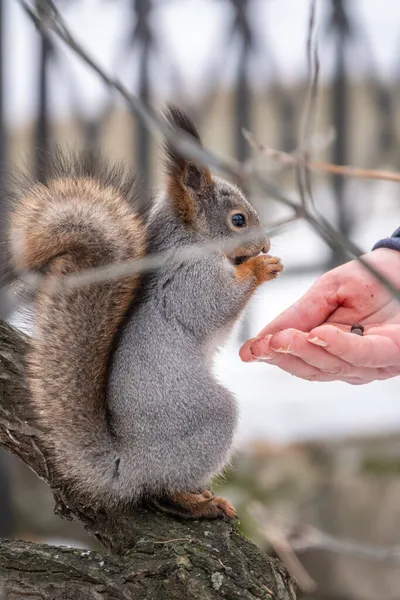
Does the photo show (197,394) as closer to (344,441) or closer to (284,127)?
(344,441)

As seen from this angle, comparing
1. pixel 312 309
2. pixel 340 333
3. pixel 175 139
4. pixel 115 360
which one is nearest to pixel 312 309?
pixel 312 309

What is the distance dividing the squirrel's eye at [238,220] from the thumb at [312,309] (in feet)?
0.59

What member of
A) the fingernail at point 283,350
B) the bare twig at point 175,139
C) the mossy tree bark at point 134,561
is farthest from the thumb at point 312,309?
the bare twig at point 175,139

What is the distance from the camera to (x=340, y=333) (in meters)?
1.24

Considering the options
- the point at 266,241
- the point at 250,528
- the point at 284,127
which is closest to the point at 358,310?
the point at 266,241

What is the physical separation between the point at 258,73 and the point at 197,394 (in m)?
1.93

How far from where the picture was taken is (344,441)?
263 centimetres

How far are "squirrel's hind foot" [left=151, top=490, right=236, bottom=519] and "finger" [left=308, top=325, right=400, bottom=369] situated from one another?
0.27m

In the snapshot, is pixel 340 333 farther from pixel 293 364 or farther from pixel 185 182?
pixel 185 182

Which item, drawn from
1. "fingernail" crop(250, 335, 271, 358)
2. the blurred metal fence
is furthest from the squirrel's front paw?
the blurred metal fence

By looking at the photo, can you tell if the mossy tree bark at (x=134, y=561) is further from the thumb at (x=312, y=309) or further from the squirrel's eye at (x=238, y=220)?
the squirrel's eye at (x=238, y=220)

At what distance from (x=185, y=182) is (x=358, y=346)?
0.47m

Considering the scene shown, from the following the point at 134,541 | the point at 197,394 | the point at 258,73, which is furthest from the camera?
the point at 258,73

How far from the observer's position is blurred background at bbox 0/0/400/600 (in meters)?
2.53
